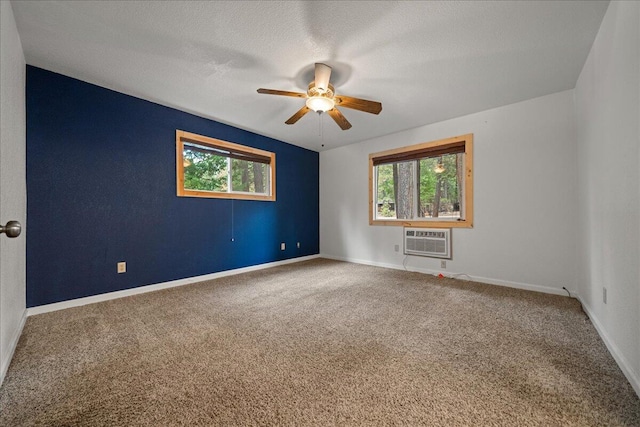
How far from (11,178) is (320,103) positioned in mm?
2374

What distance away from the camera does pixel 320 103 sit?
2457 millimetres

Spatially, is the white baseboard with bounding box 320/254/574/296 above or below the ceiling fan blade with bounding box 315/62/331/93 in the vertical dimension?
below

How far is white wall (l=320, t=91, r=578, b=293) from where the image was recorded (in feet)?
9.37

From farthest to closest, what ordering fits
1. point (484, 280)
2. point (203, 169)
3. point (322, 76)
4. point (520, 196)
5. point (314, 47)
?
point (203, 169), point (484, 280), point (520, 196), point (322, 76), point (314, 47)

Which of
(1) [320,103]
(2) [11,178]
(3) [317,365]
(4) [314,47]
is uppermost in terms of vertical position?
(4) [314,47]

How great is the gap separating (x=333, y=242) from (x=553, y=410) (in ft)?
13.7

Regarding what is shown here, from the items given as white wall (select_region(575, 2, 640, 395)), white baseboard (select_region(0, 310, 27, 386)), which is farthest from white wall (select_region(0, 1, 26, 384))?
white wall (select_region(575, 2, 640, 395))

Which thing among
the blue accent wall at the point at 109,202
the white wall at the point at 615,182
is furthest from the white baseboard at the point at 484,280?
the blue accent wall at the point at 109,202

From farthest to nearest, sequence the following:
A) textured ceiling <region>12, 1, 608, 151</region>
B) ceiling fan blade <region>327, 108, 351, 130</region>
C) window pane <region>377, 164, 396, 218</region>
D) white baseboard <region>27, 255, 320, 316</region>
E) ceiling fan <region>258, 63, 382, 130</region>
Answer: window pane <region>377, 164, 396, 218</region>
ceiling fan blade <region>327, 108, 351, 130</region>
white baseboard <region>27, 255, 320, 316</region>
ceiling fan <region>258, 63, 382, 130</region>
textured ceiling <region>12, 1, 608, 151</region>

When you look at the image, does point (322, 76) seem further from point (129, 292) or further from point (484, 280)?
point (484, 280)

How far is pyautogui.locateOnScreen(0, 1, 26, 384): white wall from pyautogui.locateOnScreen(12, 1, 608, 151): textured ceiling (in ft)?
0.87

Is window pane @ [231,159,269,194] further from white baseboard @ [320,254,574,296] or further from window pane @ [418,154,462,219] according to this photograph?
window pane @ [418,154,462,219]

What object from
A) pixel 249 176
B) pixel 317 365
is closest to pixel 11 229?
pixel 317 365

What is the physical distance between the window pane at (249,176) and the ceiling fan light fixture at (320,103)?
2.03 meters
